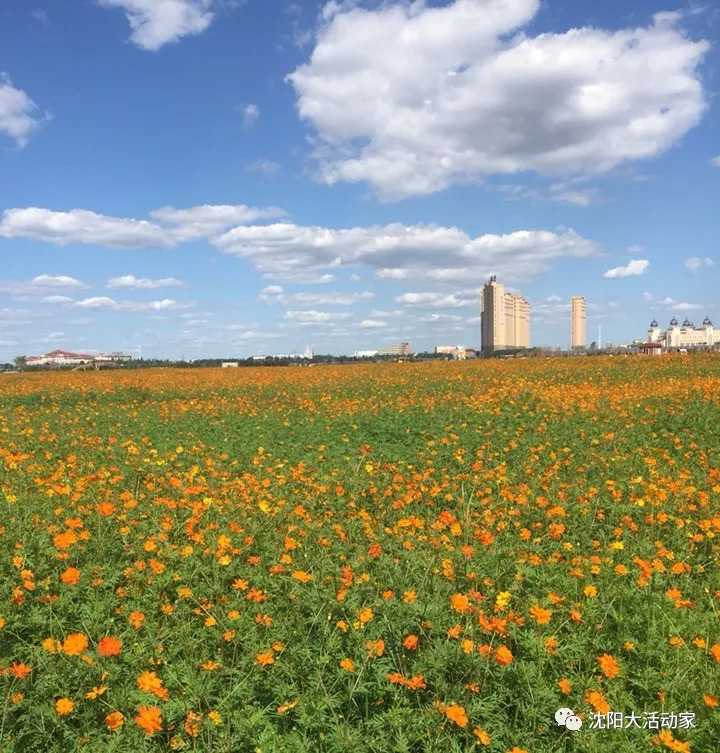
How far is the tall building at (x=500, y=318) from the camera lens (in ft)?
280

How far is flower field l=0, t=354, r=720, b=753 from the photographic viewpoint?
2.61 metres

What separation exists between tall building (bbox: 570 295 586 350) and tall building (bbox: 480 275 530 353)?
1278cm

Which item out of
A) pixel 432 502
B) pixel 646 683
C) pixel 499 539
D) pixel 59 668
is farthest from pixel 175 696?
pixel 432 502

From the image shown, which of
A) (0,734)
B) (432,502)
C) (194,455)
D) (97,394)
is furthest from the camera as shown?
(97,394)

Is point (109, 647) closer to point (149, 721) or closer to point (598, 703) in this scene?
point (149, 721)

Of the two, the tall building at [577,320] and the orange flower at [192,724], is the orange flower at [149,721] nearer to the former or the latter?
the orange flower at [192,724]

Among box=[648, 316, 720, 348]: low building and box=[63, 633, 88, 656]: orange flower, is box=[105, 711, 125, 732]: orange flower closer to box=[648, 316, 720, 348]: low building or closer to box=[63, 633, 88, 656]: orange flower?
box=[63, 633, 88, 656]: orange flower

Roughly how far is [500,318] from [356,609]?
86.7 metres

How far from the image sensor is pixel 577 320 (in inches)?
4087

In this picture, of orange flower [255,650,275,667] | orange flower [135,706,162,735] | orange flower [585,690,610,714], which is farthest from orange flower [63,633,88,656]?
orange flower [585,690,610,714]

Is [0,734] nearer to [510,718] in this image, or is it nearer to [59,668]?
[59,668]

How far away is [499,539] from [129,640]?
291 cm

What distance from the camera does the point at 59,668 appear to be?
290cm

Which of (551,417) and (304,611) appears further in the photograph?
(551,417)
